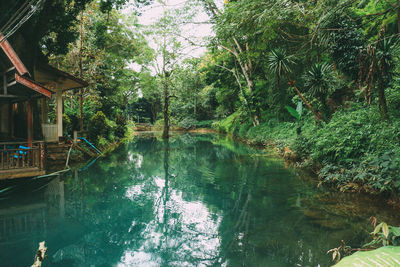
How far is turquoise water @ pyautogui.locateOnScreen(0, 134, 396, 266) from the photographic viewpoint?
402 centimetres

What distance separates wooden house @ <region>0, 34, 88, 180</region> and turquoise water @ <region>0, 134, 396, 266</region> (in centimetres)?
107

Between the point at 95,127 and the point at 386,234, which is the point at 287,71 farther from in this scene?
the point at 95,127

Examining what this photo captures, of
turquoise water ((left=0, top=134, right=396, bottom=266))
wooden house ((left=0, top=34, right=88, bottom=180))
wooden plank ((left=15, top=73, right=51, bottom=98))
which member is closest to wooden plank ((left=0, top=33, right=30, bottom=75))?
wooden house ((left=0, top=34, right=88, bottom=180))

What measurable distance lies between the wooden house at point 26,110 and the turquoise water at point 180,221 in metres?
1.07

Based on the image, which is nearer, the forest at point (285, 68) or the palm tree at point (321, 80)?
the forest at point (285, 68)

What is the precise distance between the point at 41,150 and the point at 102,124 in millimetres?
9245

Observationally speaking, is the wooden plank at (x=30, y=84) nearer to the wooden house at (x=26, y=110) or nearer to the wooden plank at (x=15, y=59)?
the wooden house at (x=26, y=110)

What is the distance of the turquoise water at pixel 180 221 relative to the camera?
402cm

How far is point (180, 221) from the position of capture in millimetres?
5457

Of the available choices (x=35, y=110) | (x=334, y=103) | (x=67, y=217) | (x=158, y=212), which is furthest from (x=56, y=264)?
(x=334, y=103)

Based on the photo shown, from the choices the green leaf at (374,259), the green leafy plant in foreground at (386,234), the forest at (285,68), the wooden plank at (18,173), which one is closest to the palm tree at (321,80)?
the forest at (285,68)

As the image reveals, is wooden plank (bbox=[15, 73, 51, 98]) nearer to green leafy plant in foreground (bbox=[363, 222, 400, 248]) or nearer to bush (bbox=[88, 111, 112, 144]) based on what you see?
bush (bbox=[88, 111, 112, 144])

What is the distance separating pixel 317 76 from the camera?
10086mm

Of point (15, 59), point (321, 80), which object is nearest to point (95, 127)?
point (15, 59)
